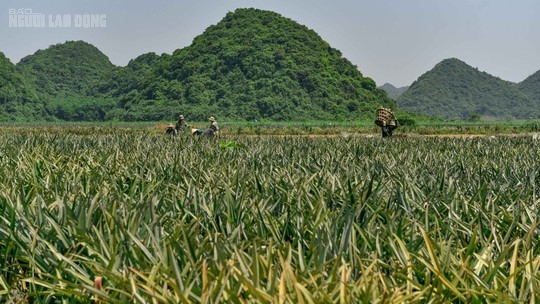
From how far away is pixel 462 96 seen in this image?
618ft

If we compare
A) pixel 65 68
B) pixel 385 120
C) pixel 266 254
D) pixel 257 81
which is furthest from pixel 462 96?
pixel 266 254

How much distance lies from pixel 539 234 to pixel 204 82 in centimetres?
8875

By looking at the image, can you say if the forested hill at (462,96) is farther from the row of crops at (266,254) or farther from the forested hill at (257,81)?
the row of crops at (266,254)

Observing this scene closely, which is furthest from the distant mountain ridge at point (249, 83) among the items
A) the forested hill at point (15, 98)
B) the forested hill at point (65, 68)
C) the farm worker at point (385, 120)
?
the farm worker at point (385, 120)

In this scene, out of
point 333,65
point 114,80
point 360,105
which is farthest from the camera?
point 114,80

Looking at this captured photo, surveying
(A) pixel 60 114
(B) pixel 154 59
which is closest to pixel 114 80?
(B) pixel 154 59

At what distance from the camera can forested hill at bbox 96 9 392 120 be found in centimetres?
8469

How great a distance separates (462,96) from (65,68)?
363 feet

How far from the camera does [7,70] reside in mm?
99938

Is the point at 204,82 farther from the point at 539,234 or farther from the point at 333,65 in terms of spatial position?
the point at 539,234

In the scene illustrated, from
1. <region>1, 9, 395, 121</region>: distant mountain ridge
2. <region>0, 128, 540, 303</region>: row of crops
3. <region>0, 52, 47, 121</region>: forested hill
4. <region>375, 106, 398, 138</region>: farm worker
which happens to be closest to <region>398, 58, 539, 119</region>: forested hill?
<region>1, 9, 395, 121</region>: distant mountain ridge

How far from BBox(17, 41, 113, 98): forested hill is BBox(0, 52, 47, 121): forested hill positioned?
83.8ft

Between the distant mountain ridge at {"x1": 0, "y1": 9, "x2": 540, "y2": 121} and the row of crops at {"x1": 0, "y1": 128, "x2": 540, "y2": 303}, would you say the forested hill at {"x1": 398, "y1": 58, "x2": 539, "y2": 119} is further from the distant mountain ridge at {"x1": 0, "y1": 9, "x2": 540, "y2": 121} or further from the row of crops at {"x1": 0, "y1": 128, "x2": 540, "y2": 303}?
the row of crops at {"x1": 0, "y1": 128, "x2": 540, "y2": 303}

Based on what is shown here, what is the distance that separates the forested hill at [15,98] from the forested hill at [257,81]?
545 inches
